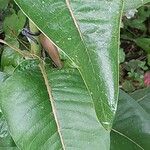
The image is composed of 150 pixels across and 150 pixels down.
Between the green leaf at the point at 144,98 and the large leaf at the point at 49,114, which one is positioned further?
the green leaf at the point at 144,98

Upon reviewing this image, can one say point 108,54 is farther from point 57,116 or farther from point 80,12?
point 57,116

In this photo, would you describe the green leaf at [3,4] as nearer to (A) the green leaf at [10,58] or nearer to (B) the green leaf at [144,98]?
(A) the green leaf at [10,58]

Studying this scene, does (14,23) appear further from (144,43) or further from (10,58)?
(144,43)

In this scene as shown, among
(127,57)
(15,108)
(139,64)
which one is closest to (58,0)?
(15,108)

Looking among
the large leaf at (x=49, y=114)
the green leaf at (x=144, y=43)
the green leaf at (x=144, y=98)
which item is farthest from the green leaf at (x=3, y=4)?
the green leaf at (x=144, y=43)

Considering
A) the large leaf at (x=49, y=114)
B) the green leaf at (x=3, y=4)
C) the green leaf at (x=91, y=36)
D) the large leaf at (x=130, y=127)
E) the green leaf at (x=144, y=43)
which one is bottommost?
the green leaf at (x=144, y=43)

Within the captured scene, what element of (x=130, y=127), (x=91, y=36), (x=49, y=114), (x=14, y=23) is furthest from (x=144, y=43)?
(x=91, y=36)

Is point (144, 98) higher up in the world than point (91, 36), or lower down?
lower down

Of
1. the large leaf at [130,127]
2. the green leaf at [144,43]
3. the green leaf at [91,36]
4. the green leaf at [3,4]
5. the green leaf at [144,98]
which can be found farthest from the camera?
the green leaf at [144,43]
